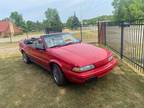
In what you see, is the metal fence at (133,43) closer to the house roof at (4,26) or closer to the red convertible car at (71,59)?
the red convertible car at (71,59)

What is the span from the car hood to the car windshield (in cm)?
36

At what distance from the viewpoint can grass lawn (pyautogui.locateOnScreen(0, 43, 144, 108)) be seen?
Answer: 3480 millimetres

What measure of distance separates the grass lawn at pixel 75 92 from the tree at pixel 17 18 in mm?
73302

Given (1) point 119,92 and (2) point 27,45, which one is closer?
(1) point 119,92

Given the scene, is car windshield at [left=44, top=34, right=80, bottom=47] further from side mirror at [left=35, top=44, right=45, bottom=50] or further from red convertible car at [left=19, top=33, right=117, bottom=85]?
side mirror at [left=35, top=44, right=45, bottom=50]

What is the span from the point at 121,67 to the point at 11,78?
3.84m

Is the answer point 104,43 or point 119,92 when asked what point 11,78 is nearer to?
point 119,92

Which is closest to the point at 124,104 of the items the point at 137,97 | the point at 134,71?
the point at 137,97

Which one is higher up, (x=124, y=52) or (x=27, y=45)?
(x=27, y=45)

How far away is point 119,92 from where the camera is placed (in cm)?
384

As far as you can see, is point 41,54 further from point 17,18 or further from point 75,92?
point 17,18

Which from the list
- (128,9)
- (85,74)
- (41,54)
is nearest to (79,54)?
(85,74)

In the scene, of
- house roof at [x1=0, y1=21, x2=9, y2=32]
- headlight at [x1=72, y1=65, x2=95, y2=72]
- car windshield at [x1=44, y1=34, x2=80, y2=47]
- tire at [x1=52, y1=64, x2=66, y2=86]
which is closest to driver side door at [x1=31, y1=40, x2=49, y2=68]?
car windshield at [x1=44, y1=34, x2=80, y2=47]

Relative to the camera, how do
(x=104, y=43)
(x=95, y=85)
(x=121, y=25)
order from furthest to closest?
1. (x=104, y=43)
2. (x=121, y=25)
3. (x=95, y=85)
